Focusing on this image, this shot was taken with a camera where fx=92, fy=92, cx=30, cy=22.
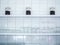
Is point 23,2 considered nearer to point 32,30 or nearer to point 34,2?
point 34,2

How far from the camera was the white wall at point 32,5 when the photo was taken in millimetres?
15148

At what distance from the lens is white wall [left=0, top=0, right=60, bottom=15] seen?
49.7 ft

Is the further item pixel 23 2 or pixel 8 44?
pixel 23 2

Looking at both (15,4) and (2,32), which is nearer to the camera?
(2,32)

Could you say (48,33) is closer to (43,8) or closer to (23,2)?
(43,8)

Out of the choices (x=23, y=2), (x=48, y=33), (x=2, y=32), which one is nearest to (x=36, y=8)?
(x=23, y=2)

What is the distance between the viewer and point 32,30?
13836 mm

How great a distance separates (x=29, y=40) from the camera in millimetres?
13758

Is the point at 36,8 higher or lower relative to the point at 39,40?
higher

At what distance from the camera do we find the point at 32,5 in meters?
15.2

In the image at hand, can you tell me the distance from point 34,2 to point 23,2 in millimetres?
1815

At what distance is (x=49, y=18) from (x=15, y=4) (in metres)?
5.97

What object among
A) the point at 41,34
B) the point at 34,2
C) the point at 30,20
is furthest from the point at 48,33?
the point at 34,2

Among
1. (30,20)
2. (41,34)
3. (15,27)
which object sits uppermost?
(30,20)
